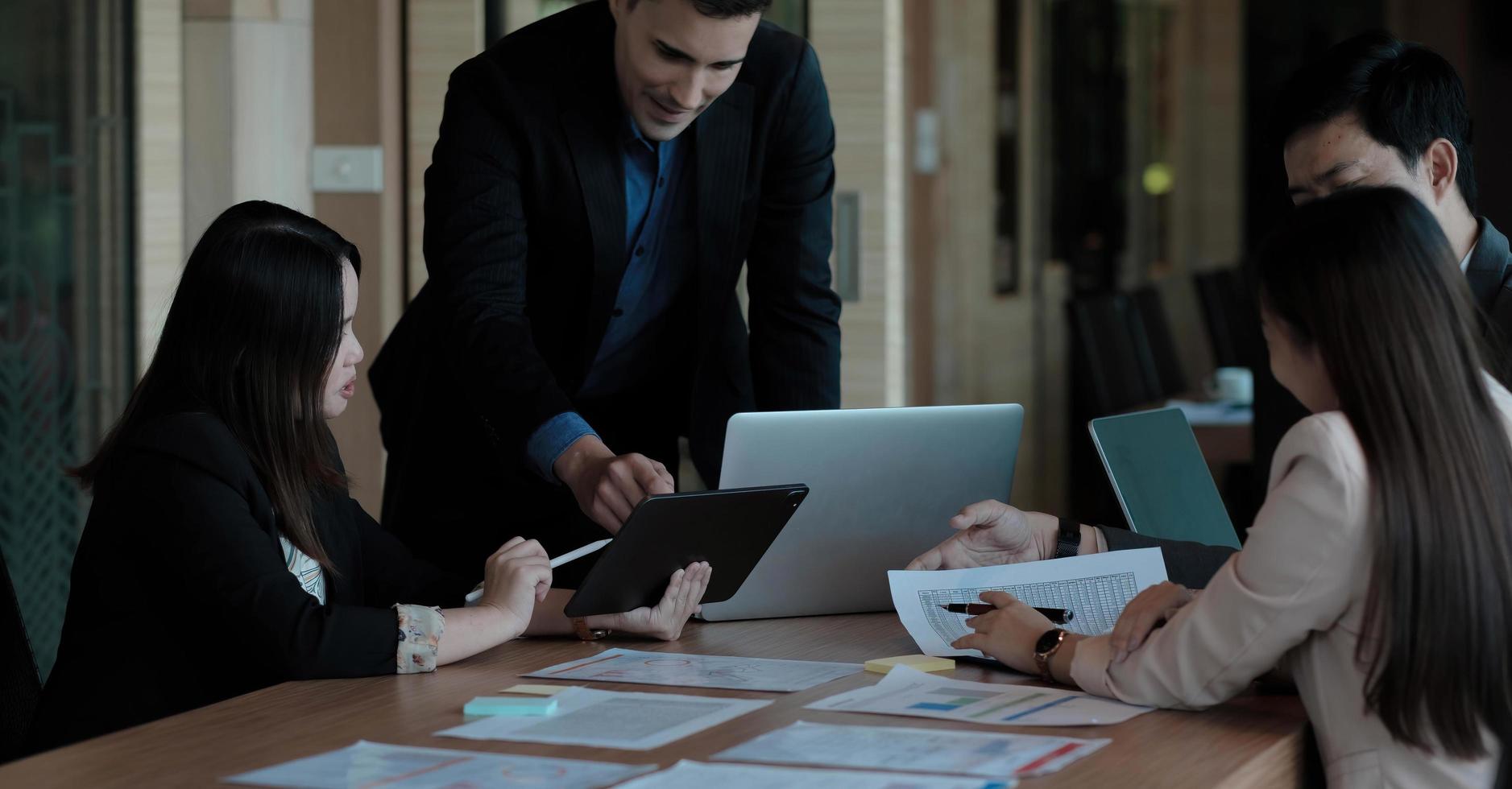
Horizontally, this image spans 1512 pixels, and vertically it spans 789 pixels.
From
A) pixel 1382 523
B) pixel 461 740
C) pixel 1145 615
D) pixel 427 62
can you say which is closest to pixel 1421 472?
pixel 1382 523

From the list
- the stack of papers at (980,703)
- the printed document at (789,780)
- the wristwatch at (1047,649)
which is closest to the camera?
the printed document at (789,780)

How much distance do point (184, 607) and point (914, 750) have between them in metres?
0.79

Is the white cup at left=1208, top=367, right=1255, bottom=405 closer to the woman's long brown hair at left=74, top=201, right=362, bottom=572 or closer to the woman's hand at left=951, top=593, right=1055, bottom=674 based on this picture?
the woman's hand at left=951, top=593, right=1055, bottom=674

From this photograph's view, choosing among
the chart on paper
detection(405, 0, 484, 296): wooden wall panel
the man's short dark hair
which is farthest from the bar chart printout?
detection(405, 0, 484, 296): wooden wall panel

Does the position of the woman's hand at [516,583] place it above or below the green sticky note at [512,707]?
above

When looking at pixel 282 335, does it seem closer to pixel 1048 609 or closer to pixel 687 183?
pixel 687 183

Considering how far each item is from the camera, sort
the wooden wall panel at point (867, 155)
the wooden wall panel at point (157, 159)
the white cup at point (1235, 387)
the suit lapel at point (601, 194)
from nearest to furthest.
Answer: the suit lapel at point (601, 194) < the wooden wall panel at point (157, 159) < the wooden wall panel at point (867, 155) < the white cup at point (1235, 387)

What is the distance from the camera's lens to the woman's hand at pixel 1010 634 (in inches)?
60.4

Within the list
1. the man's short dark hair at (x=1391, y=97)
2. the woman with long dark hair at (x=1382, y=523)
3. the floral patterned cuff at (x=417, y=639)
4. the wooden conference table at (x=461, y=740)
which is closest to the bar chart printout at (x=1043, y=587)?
the wooden conference table at (x=461, y=740)

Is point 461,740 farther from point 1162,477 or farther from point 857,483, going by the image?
point 1162,477

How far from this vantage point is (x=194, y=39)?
3381mm

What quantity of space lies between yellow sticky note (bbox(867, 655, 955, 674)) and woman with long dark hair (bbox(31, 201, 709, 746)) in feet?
0.77

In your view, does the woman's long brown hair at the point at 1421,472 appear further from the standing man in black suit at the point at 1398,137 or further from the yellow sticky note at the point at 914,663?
the standing man in black suit at the point at 1398,137

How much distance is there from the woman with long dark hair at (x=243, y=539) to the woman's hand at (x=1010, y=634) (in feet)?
1.00
